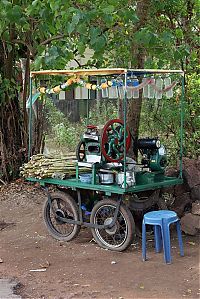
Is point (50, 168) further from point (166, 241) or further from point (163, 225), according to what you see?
point (166, 241)

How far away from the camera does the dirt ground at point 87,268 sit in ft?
16.9

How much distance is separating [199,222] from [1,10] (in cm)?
374

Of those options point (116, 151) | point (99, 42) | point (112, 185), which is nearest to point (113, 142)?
point (116, 151)

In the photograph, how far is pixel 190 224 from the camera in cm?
685

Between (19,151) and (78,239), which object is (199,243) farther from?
(19,151)

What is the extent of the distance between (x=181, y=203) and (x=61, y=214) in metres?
1.68

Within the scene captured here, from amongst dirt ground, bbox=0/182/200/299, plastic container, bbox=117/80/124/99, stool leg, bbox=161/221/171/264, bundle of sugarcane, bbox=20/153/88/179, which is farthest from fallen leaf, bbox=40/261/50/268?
plastic container, bbox=117/80/124/99

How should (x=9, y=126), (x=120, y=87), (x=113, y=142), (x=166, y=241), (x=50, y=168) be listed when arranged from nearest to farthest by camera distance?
(x=166, y=241) → (x=113, y=142) → (x=120, y=87) → (x=50, y=168) → (x=9, y=126)

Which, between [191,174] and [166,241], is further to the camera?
[191,174]

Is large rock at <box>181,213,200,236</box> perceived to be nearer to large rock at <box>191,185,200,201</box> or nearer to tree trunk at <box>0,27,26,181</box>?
large rock at <box>191,185,200,201</box>

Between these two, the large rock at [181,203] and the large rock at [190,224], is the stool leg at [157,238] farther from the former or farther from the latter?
the large rock at [181,203]

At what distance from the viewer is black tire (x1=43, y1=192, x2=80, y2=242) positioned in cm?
684

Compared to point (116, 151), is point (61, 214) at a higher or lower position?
lower

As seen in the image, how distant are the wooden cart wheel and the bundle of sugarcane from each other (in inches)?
22.4
